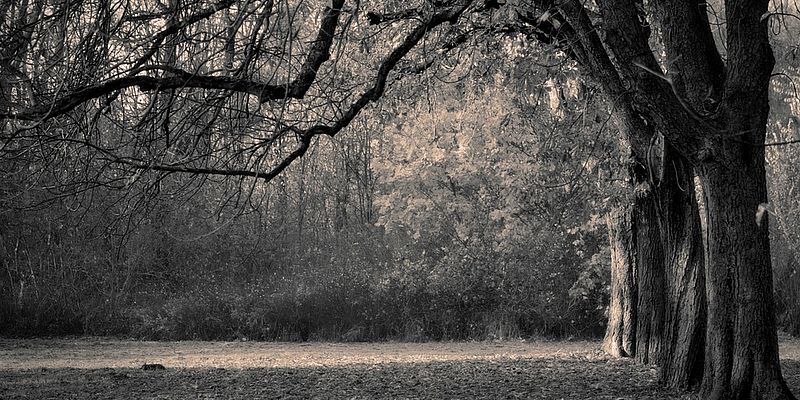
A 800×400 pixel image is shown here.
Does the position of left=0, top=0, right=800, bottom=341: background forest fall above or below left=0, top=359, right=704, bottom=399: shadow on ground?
above

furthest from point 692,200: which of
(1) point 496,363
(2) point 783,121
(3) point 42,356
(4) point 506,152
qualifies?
(2) point 783,121

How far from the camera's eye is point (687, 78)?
7.64 meters

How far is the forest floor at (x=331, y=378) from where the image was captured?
8.97 meters

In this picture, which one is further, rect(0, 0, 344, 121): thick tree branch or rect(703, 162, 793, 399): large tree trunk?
rect(703, 162, 793, 399): large tree trunk

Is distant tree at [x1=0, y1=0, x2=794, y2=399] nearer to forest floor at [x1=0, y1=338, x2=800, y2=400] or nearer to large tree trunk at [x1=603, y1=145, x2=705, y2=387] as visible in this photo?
large tree trunk at [x1=603, y1=145, x2=705, y2=387]

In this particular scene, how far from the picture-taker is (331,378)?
405 inches

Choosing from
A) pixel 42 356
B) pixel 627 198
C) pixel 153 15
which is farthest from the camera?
pixel 42 356

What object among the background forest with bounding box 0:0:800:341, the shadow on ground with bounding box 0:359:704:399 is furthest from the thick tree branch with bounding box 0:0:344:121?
the background forest with bounding box 0:0:800:341

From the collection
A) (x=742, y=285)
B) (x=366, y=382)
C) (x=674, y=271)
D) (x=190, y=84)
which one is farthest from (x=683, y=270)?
(x=190, y=84)

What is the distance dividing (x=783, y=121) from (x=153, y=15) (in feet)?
74.3

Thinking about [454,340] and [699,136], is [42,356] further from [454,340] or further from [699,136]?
[699,136]

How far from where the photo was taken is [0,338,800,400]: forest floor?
8969 millimetres

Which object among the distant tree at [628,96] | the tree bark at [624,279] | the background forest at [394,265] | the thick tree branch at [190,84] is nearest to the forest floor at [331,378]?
the tree bark at [624,279]

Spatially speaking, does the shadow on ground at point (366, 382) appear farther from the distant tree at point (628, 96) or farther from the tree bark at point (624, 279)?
the distant tree at point (628, 96)
